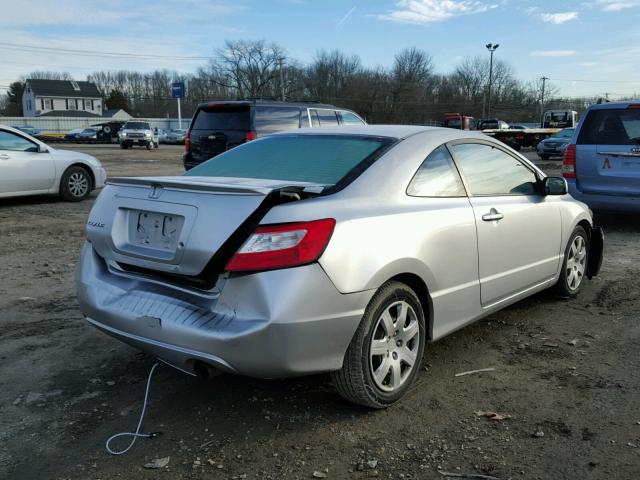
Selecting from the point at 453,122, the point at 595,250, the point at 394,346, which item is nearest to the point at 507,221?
the point at 394,346

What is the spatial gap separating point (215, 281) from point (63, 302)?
2876mm

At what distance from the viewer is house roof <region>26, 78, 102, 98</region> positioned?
344ft

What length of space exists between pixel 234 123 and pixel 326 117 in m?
2.23

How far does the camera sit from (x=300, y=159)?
3.71m

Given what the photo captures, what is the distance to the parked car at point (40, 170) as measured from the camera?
398 inches

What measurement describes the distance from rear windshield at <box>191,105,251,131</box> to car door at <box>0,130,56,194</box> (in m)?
2.77

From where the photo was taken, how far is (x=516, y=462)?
2703mm

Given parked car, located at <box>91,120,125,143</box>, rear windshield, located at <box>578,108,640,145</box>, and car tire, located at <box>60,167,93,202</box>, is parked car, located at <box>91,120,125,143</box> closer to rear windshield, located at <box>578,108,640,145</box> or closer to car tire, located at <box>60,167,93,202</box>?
car tire, located at <box>60,167,93,202</box>

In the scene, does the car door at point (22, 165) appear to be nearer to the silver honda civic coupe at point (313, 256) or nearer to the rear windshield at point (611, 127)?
the silver honda civic coupe at point (313, 256)

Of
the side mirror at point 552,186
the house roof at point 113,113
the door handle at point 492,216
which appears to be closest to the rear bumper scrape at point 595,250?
the side mirror at point 552,186

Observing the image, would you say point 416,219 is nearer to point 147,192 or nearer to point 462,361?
point 462,361

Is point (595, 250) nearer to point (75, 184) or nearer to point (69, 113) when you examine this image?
point (75, 184)

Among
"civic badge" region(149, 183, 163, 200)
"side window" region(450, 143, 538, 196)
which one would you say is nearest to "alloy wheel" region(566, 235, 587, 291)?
"side window" region(450, 143, 538, 196)

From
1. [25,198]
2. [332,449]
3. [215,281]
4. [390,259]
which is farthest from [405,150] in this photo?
[25,198]
